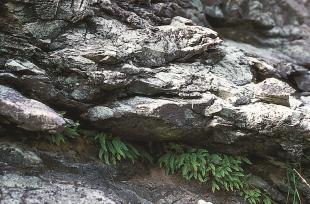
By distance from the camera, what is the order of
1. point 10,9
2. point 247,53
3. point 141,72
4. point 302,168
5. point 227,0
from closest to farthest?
1. point 10,9
2. point 141,72
3. point 302,168
4. point 247,53
5. point 227,0

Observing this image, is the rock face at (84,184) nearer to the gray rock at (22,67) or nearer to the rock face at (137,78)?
the rock face at (137,78)

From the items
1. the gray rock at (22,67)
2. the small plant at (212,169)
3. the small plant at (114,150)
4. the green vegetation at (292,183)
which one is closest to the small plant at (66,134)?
the small plant at (114,150)

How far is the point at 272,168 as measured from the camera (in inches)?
285

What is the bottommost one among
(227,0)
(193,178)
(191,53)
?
(193,178)

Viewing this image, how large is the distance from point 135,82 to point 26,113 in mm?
2091

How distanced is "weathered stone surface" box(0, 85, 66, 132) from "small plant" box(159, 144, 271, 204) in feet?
8.15

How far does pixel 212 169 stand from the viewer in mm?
6648

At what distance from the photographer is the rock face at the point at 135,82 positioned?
601cm

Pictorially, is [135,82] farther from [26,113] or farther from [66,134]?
[26,113]

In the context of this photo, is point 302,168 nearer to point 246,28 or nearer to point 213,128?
point 213,128

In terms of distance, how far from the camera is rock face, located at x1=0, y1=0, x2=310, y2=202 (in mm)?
6008

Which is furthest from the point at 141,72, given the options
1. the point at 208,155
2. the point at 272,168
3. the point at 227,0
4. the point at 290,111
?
the point at 227,0

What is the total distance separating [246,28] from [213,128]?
208 inches

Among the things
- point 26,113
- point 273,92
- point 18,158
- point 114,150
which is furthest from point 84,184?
point 273,92
